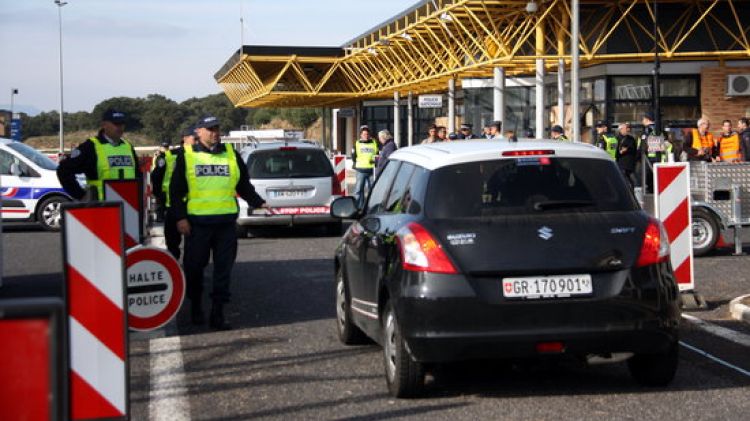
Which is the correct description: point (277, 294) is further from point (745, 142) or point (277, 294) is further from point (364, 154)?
point (364, 154)

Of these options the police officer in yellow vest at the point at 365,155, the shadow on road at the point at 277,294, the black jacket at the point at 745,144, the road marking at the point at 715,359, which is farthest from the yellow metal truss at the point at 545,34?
the road marking at the point at 715,359

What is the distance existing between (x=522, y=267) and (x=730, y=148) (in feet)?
48.3

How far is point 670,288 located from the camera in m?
7.14

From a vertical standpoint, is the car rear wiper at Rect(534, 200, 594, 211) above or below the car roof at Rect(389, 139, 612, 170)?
below

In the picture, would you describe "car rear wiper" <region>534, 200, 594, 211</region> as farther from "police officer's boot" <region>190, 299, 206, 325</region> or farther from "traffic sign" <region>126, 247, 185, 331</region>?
"police officer's boot" <region>190, 299, 206, 325</region>

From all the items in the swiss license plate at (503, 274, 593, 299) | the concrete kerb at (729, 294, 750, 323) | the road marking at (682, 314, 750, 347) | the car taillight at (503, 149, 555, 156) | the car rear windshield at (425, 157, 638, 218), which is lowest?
the road marking at (682, 314, 750, 347)

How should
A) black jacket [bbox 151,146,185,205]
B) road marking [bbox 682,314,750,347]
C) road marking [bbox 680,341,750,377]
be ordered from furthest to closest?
black jacket [bbox 151,146,185,205] < road marking [bbox 682,314,750,347] < road marking [bbox 680,341,750,377]

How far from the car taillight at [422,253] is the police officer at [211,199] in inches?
127

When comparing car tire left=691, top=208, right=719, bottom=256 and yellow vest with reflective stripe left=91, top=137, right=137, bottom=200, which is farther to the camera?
car tire left=691, top=208, right=719, bottom=256

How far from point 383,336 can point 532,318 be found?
1.09 m

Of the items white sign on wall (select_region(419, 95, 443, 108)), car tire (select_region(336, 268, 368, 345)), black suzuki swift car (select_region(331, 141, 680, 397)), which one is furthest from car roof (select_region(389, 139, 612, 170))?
white sign on wall (select_region(419, 95, 443, 108))

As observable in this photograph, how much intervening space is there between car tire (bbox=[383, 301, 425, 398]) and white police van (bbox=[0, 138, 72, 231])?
1737 cm

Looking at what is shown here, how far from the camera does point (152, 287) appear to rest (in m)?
8.39

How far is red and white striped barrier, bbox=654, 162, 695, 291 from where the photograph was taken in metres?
11.1
